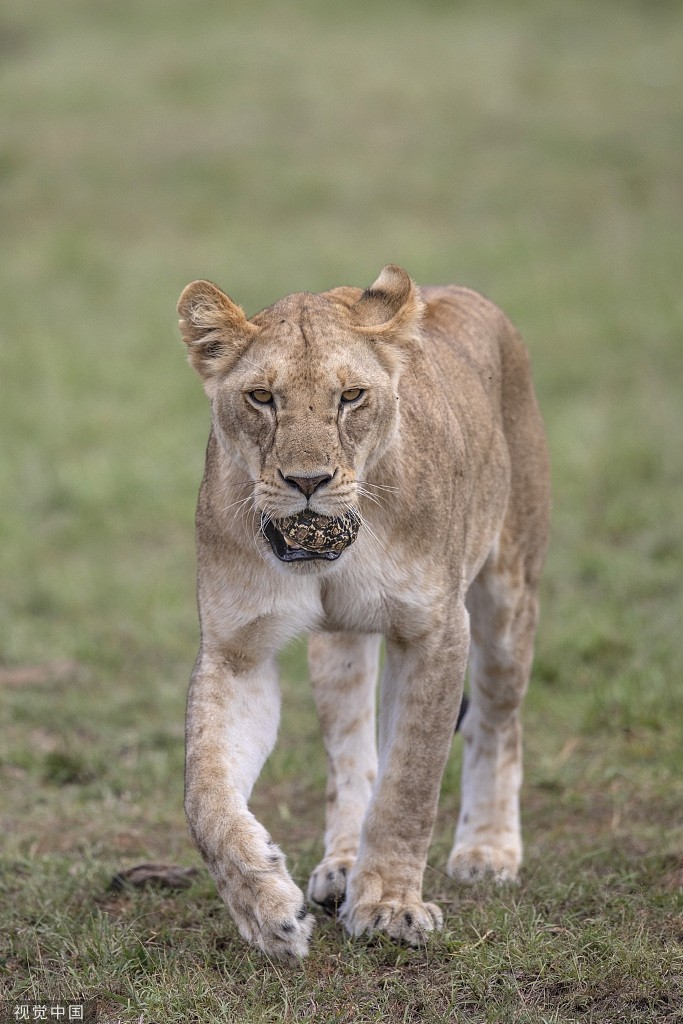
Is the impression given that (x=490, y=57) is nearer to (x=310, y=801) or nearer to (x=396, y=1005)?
(x=310, y=801)

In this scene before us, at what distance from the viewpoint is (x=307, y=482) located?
10.8 ft

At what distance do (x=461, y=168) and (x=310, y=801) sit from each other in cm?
1185

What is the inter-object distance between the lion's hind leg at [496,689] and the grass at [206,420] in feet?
0.78

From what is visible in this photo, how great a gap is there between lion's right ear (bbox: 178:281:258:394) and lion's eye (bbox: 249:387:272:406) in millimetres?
191

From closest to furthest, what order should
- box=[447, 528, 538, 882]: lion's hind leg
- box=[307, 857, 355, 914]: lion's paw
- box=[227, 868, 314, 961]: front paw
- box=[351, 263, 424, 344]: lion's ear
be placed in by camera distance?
box=[227, 868, 314, 961]: front paw
box=[351, 263, 424, 344]: lion's ear
box=[307, 857, 355, 914]: lion's paw
box=[447, 528, 538, 882]: lion's hind leg

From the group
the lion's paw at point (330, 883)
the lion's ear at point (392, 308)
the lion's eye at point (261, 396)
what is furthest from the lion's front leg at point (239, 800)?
the lion's ear at point (392, 308)

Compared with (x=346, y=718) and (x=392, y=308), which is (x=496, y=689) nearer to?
(x=346, y=718)

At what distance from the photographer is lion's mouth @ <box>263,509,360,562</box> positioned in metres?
3.38

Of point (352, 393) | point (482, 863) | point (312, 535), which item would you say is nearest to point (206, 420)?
point (482, 863)

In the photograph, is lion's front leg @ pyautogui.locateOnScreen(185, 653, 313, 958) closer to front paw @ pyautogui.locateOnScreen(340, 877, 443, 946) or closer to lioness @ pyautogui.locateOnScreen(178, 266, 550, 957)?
lioness @ pyautogui.locateOnScreen(178, 266, 550, 957)

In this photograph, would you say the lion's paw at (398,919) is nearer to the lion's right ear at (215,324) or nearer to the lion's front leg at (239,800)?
the lion's front leg at (239,800)

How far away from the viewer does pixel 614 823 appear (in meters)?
4.91

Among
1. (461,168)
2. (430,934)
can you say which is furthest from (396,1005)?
(461,168)

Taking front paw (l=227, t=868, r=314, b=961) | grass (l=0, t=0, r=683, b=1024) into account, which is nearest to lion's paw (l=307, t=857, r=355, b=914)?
grass (l=0, t=0, r=683, b=1024)
